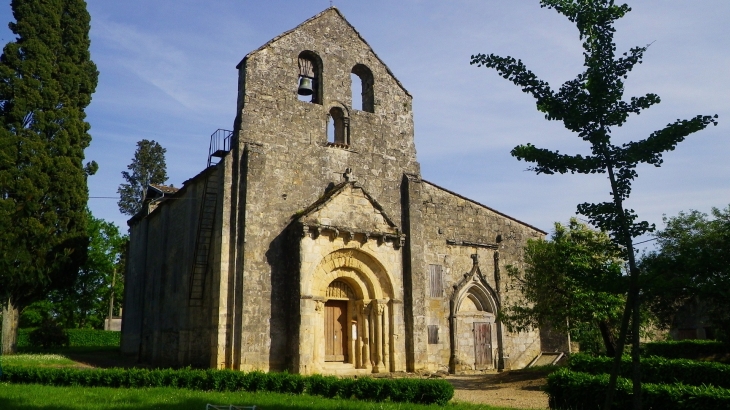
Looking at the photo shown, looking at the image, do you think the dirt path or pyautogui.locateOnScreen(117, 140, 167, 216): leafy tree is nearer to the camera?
the dirt path

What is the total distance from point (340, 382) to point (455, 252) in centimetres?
1142

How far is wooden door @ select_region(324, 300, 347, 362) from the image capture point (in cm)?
2033

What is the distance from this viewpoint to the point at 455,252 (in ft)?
79.3

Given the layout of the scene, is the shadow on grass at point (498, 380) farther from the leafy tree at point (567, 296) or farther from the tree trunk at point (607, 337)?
the tree trunk at point (607, 337)

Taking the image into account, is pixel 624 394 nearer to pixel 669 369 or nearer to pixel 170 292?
pixel 669 369

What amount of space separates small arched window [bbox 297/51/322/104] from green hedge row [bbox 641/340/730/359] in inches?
740

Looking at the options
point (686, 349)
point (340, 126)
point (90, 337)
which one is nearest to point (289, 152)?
point (340, 126)

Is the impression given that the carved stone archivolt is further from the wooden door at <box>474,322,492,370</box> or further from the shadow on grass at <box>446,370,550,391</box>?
the wooden door at <box>474,322,492,370</box>

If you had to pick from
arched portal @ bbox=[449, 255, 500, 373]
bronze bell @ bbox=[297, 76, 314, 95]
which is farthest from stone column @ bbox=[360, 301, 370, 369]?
bronze bell @ bbox=[297, 76, 314, 95]

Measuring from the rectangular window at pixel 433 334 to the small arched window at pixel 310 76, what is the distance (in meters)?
9.56

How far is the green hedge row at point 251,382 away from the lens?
44.0 feet

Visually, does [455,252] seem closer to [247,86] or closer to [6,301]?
[247,86]

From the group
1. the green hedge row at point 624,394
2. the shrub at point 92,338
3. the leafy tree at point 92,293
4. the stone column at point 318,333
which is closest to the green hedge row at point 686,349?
the green hedge row at point 624,394

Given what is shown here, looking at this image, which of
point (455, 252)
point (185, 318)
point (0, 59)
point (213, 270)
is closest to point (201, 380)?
point (213, 270)
